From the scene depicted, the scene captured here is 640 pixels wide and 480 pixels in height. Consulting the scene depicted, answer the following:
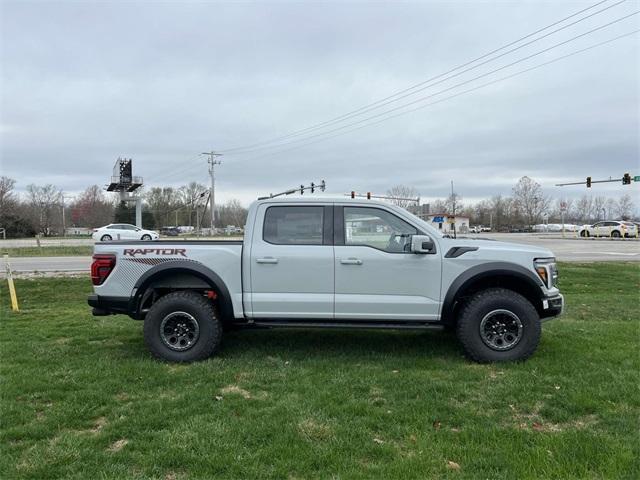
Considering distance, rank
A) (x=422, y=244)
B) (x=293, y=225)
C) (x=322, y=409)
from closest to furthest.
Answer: (x=322, y=409) → (x=422, y=244) → (x=293, y=225)

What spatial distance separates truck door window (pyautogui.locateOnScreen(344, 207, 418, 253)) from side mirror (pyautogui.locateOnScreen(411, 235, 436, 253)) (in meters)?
0.19

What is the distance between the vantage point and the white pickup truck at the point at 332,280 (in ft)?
17.9

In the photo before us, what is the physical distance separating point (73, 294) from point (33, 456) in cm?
836

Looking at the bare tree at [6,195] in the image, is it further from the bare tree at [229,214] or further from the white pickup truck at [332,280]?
the white pickup truck at [332,280]

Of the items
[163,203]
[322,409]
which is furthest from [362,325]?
[163,203]

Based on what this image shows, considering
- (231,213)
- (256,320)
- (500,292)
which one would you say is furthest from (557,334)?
(231,213)

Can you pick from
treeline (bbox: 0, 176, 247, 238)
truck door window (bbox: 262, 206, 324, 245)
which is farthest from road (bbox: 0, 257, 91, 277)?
treeline (bbox: 0, 176, 247, 238)

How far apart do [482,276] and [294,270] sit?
2.03 meters

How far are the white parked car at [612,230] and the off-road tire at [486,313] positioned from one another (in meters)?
46.5

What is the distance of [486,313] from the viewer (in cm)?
541

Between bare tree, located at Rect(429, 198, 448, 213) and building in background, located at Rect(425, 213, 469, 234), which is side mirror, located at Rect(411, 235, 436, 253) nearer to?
building in background, located at Rect(425, 213, 469, 234)

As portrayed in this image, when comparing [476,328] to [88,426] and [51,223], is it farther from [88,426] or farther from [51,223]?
[51,223]

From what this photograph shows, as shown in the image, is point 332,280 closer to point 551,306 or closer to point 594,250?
point 551,306

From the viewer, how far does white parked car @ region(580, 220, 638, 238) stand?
4488 cm
